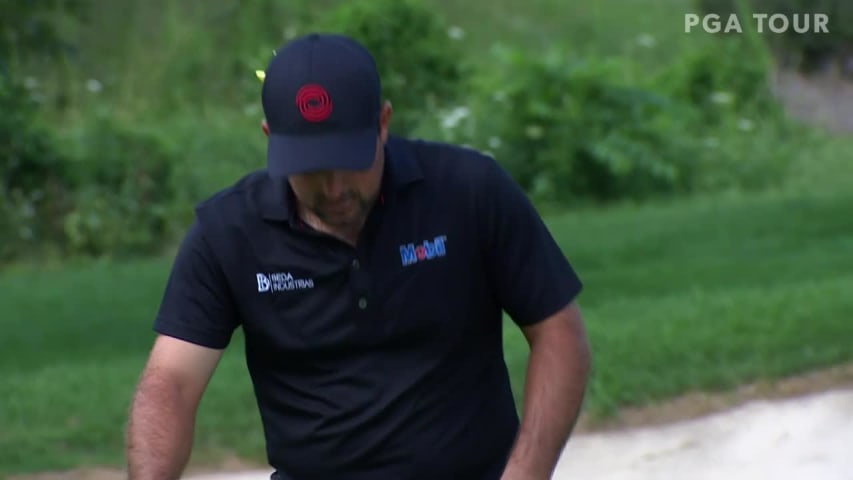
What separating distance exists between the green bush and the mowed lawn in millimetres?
3552

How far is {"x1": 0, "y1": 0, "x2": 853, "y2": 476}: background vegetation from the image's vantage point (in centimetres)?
739

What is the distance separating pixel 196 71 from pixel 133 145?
5.35m

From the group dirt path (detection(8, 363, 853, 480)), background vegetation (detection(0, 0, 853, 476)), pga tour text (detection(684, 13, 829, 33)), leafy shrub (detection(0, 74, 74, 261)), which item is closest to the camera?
dirt path (detection(8, 363, 853, 480))

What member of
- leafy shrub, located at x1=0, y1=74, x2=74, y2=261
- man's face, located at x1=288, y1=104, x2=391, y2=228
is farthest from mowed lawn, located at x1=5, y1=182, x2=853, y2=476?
man's face, located at x1=288, y1=104, x2=391, y2=228

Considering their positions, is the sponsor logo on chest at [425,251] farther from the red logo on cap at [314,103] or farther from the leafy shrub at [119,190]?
the leafy shrub at [119,190]

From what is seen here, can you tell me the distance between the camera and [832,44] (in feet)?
63.9

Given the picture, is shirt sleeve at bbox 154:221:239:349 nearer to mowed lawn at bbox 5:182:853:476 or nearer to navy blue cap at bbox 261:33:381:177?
navy blue cap at bbox 261:33:381:177

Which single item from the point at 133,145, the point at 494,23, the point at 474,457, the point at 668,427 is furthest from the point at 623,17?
the point at 474,457

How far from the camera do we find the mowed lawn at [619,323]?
7.03 m

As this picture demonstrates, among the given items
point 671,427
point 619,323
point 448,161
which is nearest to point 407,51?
point 619,323

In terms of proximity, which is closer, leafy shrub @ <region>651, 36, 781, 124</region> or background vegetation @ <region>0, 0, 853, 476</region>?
background vegetation @ <region>0, 0, 853, 476</region>

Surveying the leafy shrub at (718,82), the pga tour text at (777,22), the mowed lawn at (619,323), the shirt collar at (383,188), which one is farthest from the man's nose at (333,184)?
the pga tour text at (777,22)

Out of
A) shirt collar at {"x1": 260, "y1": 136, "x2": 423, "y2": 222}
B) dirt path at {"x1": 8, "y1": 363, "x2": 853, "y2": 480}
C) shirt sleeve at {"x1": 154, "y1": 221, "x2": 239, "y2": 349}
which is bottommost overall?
dirt path at {"x1": 8, "y1": 363, "x2": 853, "y2": 480}

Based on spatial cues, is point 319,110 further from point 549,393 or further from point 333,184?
point 549,393
